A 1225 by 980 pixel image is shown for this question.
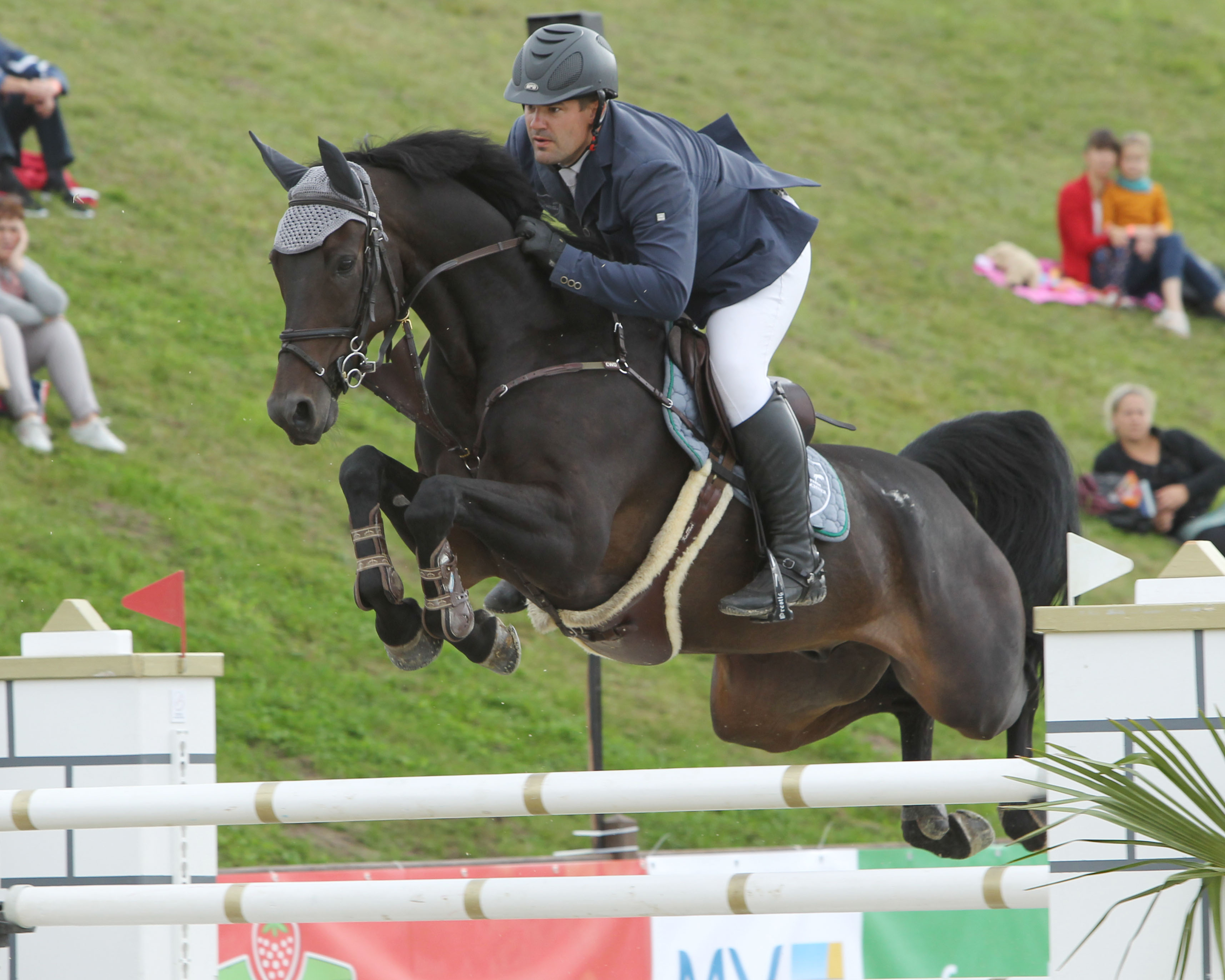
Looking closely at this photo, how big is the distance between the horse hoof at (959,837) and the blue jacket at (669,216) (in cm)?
170

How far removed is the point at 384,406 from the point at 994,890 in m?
6.26

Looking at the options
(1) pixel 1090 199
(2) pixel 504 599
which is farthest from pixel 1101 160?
(2) pixel 504 599

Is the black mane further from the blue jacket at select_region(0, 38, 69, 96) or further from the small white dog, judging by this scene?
the small white dog

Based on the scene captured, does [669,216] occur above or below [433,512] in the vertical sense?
above

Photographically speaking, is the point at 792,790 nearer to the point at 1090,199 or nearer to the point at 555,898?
the point at 555,898

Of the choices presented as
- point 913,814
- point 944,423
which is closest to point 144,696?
point 913,814

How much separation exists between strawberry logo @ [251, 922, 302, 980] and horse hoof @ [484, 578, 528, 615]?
45.8 inches

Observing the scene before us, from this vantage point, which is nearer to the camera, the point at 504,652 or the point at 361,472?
the point at 361,472

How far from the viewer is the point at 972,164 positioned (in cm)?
1368

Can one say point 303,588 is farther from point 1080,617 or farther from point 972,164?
point 972,164

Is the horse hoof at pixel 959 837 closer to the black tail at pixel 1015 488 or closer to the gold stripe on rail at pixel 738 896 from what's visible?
the black tail at pixel 1015 488

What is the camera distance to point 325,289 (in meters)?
2.99

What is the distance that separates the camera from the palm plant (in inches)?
79.5

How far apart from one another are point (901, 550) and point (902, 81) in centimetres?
1240
